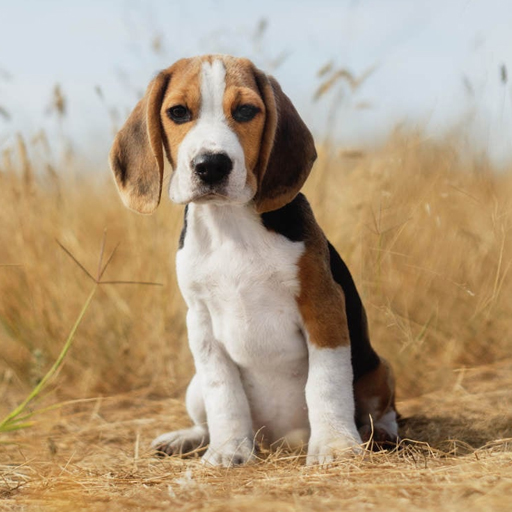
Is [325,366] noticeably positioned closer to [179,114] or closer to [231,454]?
[231,454]

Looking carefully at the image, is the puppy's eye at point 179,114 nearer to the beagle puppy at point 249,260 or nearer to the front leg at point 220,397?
the beagle puppy at point 249,260

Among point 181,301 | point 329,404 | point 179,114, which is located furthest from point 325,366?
point 181,301

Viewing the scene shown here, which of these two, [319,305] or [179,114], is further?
[319,305]

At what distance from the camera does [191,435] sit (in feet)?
15.6

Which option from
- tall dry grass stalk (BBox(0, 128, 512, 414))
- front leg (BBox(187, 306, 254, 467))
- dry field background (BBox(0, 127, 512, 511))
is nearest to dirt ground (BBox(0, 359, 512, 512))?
dry field background (BBox(0, 127, 512, 511))

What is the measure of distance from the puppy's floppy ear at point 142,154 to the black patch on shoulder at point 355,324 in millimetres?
977

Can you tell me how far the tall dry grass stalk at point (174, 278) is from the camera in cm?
607

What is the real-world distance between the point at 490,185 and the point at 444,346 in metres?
1.49

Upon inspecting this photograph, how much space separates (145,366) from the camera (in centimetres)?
677

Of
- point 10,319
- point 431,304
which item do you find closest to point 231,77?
point 431,304

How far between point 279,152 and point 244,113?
0.28 meters

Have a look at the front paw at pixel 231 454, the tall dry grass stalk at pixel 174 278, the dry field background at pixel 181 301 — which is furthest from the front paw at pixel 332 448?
the tall dry grass stalk at pixel 174 278

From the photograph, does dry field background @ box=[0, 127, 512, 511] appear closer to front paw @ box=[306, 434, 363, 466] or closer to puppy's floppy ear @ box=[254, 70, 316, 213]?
front paw @ box=[306, 434, 363, 466]

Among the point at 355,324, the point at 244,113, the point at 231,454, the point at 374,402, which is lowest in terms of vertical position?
the point at 231,454
